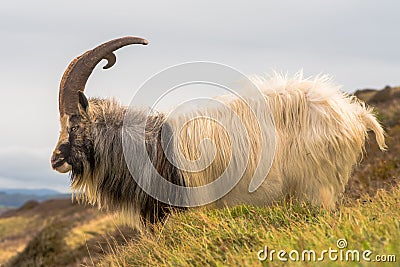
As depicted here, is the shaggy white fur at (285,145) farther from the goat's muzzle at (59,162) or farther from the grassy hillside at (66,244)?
the grassy hillside at (66,244)

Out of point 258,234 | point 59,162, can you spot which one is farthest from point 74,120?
point 258,234

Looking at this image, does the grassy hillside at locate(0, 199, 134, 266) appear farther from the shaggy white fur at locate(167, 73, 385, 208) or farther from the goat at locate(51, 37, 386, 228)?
the shaggy white fur at locate(167, 73, 385, 208)

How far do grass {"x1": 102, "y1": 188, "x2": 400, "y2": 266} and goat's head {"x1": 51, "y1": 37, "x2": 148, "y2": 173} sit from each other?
1386 millimetres

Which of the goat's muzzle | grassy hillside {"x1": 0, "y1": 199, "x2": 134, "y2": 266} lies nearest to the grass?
the goat's muzzle

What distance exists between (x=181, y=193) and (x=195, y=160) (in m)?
0.47

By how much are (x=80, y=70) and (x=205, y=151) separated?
2.07m

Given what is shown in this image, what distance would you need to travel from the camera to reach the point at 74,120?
809cm

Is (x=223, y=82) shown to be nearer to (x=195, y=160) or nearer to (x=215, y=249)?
(x=195, y=160)

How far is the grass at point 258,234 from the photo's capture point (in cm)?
476

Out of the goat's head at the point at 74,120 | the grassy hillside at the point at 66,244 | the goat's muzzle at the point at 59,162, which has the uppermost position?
the goat's head at the point at 74,120

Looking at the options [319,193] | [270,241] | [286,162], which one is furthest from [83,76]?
[270,241]

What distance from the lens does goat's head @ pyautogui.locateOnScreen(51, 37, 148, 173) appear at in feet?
26.1

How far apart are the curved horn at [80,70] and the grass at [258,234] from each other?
2.05m

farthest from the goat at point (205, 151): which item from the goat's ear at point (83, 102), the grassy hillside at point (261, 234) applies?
the grassy hillside at point (261, 234)
